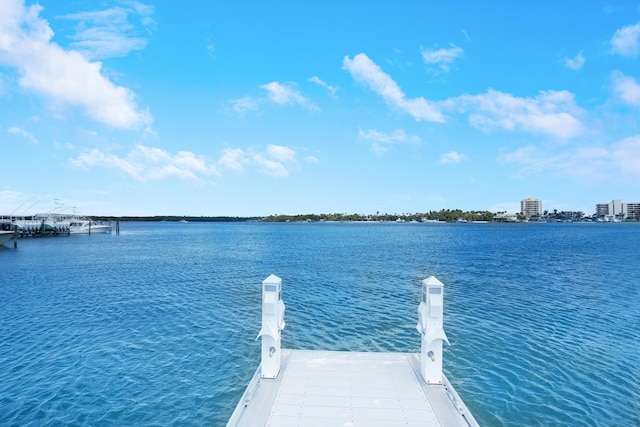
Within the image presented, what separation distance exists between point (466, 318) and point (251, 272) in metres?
17.3

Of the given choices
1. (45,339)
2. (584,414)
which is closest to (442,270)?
(584,414)

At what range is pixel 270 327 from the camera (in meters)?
6.19

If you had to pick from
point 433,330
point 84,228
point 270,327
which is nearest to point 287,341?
point 270,327

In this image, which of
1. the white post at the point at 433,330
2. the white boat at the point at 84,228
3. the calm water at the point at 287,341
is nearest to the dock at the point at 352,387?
the white post at the point at 433,330

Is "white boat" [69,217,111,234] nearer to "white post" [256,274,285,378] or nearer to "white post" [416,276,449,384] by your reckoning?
"white post" [256,274,285,378]

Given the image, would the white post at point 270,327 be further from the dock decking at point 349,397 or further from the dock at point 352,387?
the dock decking at point 349,397

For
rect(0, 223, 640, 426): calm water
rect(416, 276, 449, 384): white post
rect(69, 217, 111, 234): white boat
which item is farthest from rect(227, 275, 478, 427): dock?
rect(69, 217, 111, 234): white boat

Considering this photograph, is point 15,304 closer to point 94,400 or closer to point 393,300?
point 94,400

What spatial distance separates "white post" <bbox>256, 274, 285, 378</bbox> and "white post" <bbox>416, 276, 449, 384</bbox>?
2.50 metres

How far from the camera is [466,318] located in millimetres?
13711

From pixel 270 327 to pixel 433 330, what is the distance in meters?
2.73

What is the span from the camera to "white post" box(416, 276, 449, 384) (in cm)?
600

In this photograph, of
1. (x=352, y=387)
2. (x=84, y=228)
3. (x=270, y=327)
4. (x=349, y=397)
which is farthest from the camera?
(x=84, y=228)

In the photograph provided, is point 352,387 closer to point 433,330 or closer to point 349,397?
point 349,397
